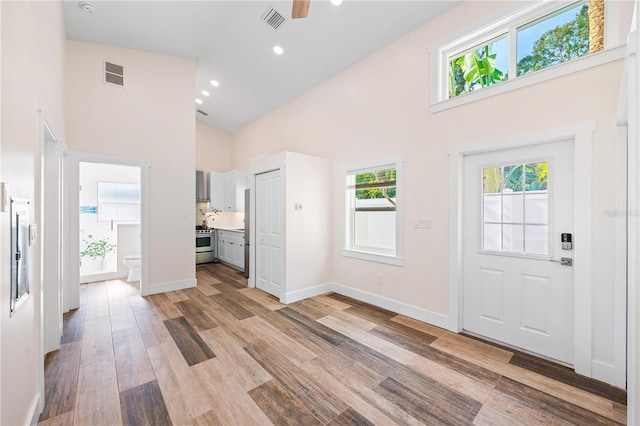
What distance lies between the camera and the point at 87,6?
3.45 m

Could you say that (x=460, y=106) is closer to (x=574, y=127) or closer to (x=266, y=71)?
(x=574, y=127)

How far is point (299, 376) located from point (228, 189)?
242 inches

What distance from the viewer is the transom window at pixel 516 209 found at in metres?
2.60

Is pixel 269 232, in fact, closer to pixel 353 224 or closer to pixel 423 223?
pixel 353 224

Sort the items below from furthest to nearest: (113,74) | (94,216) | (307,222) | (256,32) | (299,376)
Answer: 1. (94,216)
2. (307,222)
3. (113,74)
4. (256,32)
5. (299,376)

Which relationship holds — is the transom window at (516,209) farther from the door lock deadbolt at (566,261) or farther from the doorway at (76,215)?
the doorway at (76,215)

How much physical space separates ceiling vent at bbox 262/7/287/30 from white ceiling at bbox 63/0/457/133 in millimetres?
56

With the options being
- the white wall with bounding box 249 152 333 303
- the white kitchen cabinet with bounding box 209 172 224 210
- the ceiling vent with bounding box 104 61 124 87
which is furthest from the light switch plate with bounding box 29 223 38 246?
the white kitchen cabinet with bounding box 209 172 224 210

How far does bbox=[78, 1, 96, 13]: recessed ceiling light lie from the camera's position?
3400mm

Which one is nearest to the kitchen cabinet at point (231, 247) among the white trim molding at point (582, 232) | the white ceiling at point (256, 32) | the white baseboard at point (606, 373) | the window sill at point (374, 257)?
the window sill at point (374, 257)

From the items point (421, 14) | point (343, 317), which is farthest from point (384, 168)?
point (343, 317)

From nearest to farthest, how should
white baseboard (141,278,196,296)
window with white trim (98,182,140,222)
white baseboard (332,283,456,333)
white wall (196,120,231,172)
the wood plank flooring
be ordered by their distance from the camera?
A: the wood plank flooring < white baseboard (332,283,456,333) < white baseboard (141,278,196,296) < window with white trim (98,182,140,222) < white wall (196,120,231,172)

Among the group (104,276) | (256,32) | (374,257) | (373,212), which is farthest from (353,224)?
(104,276)

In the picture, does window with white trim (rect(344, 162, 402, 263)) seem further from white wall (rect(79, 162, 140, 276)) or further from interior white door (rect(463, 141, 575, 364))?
white wall (rect(79, 162, 140, 276))
